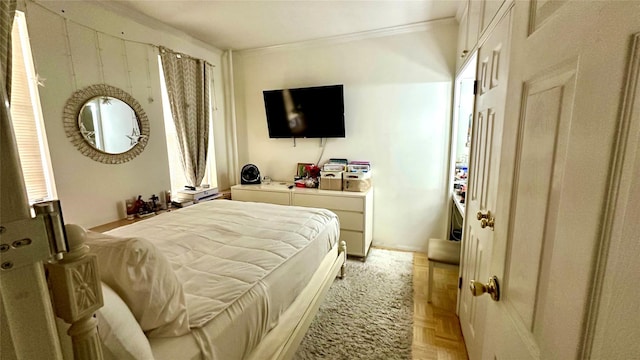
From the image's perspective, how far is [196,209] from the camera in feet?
8.16

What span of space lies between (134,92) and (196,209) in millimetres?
1326

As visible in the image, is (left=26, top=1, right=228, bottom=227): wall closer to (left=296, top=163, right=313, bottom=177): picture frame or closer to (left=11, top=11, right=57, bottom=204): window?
(left=11, top=11, right=57, bottom=204): window

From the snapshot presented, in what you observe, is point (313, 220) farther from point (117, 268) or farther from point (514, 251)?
point (514, 251)

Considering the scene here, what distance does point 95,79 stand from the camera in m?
2.31

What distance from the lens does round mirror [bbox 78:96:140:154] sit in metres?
2.27

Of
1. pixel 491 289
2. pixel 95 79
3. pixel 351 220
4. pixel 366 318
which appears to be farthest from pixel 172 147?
pixel 491 289

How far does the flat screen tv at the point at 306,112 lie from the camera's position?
3.25m

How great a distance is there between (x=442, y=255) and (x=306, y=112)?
222 centimetres

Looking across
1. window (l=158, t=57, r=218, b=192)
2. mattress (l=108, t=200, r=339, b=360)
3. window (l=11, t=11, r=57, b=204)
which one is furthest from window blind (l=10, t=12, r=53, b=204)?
window (l=158, t=57, r=218, b=192)

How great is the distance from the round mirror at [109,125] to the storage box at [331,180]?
198cm

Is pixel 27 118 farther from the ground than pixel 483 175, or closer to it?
farther from the ground

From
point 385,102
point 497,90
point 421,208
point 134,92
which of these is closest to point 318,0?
point 385,102

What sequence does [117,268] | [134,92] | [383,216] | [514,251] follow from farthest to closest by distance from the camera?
[383,216] < [134,92] < [117,268] < [514,251]

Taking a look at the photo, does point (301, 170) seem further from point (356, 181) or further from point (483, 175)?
point (483, 175)
